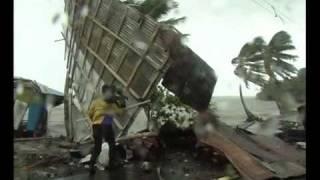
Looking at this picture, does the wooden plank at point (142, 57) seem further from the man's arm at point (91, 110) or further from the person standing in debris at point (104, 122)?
the man's arm at point (91, 110)

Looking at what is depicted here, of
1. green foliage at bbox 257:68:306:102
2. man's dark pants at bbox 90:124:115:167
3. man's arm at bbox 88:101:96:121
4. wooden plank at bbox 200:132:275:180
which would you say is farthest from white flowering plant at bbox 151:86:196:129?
green foliage at bbox 257:68:306:102

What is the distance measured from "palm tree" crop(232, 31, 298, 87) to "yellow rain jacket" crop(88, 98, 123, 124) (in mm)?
1178

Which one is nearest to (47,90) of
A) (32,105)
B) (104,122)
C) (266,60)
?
(32,105)

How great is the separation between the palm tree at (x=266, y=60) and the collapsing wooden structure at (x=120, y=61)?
13.1 inches

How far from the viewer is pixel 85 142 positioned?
452 cm

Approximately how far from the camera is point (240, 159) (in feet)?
14.4

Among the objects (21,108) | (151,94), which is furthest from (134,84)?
(21,108)

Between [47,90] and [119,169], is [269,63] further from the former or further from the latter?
[47,90]

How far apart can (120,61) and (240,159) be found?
1.45m

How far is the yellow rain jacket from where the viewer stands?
4464 millimetres

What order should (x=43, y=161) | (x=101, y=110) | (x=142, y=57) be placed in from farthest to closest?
(x=142, y=57)
(x=101, y=110)
(x=43, y=161)

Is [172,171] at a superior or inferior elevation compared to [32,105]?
inferior

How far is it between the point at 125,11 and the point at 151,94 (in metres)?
0.84

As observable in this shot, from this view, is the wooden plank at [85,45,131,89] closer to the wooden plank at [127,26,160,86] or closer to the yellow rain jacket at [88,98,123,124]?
the wooden plank at [127,26,160,86]
